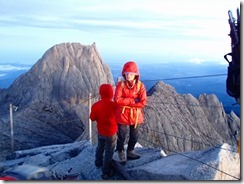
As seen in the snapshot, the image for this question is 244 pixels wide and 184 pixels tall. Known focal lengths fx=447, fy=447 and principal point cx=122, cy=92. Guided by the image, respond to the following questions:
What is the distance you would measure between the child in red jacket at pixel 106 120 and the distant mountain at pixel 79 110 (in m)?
2.97

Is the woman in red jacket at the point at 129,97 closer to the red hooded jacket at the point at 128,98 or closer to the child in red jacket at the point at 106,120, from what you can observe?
the red hooded jacket at the point at 128,98

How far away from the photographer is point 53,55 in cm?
2161

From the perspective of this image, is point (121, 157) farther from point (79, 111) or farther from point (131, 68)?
point (79, 111)

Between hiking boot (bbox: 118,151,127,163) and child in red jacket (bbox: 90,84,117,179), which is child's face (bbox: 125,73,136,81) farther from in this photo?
hiking boot (bbox: 118,151,127,163)

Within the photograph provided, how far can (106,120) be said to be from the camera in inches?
232

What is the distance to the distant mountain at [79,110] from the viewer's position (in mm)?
13469

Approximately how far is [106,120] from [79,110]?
9.79 m

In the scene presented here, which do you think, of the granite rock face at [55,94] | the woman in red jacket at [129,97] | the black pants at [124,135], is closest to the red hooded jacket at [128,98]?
the woman in red jacket at [129,97]

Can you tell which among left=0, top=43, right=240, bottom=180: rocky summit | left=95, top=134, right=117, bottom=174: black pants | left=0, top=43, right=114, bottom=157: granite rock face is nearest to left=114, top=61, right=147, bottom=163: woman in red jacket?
left=95, top=134, right=117, bottom=174: black pants

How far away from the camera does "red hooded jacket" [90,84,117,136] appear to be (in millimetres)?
5812

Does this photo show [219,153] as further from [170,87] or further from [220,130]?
[220,130]

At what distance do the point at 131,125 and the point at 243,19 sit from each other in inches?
83.4

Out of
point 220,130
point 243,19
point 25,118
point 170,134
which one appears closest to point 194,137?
point 170,134

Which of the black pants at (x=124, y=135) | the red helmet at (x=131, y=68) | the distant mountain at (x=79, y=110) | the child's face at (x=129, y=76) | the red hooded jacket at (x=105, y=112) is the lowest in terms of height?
the distant mountain at (x=79, y=110)
